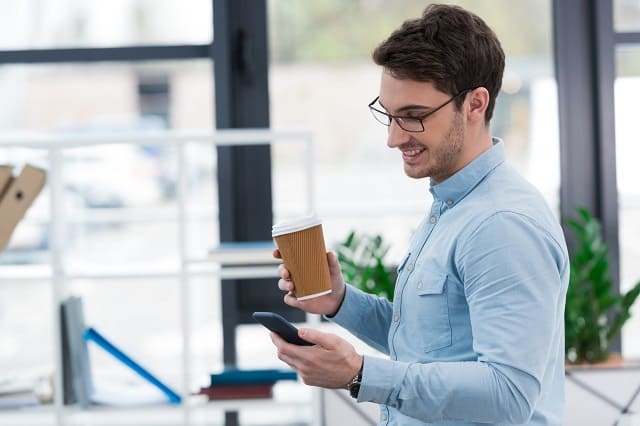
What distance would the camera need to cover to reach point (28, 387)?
2621 millimetres

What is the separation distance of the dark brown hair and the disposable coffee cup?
286mm

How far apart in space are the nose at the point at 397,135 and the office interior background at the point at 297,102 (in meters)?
1.62

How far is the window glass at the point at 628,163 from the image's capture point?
3.10m

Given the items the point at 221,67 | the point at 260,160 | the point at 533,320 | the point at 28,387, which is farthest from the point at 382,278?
the point at 533,320

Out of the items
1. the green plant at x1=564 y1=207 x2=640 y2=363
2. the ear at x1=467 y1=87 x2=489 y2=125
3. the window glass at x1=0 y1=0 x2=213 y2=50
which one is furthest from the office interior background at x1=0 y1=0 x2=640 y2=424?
the ear at x1=467 y1=87 x2=489 y2=125

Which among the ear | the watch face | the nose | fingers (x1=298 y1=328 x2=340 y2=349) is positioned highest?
the ear

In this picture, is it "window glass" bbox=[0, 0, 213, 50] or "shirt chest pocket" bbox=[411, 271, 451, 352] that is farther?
"window glass" bbox=[0, 0, 213, 50]

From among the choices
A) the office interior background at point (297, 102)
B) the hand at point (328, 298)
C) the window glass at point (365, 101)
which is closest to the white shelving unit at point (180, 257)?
the office interior background at point (297, 102)

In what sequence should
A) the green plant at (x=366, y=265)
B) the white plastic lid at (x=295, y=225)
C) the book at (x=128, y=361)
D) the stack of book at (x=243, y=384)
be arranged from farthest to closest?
the green plant at (x=366, y=265), the stack of book at (x=243, y=384), the book at (x=128, y=361), the white plastic lid at (x=295, y=225)

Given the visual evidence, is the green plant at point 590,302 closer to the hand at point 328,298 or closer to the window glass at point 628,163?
the window glass at point 628,163

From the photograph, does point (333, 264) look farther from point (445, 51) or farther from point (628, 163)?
point (628, 163)

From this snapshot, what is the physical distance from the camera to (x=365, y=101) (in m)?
3.15

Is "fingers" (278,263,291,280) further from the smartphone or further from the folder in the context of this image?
the folder

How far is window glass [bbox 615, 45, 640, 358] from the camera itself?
3.10 m
